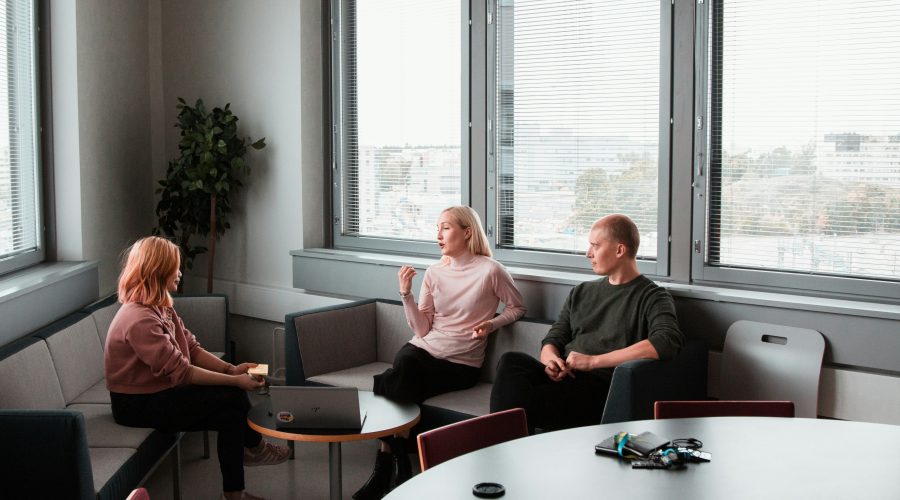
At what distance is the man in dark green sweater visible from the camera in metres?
4.05

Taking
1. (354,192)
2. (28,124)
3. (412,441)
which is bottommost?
(412,441)

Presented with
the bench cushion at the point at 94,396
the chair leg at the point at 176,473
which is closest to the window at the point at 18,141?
the bench cushion at the point at 94,396

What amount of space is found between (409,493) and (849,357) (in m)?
2.49

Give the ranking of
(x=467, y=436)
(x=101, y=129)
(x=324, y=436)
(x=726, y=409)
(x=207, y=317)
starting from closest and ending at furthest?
(x=467, y=436) → (x=726, y=409) → (x=324, y=436) → (x=207, y=317) → (x=101, y=129)

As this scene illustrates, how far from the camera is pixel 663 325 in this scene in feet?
13.3

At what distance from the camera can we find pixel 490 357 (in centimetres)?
489

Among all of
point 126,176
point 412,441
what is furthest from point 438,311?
point 126,176

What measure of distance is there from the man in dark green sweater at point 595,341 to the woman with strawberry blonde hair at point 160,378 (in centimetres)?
114

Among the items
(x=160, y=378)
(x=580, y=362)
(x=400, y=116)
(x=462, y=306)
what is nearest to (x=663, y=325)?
(x=580, y=362)

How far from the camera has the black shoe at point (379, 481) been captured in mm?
4191

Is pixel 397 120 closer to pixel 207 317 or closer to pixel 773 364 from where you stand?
pixel 207 317

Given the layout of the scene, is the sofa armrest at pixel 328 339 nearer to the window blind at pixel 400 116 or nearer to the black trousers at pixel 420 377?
the black trousers at pixel 420 377

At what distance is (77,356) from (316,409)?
1502 mm

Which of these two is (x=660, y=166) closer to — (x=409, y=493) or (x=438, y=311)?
(x=438, y=311)
